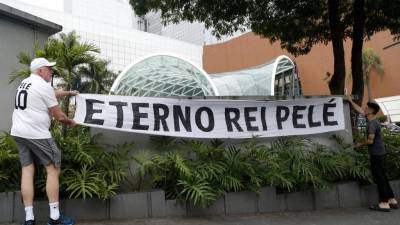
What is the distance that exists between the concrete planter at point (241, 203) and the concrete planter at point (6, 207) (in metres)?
2.68

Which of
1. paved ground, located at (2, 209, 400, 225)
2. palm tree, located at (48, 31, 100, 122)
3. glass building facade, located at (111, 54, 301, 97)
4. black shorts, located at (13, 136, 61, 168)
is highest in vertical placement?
glass building facade, located at (111, 54, 301, 97)

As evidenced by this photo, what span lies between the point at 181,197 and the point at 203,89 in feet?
47.3

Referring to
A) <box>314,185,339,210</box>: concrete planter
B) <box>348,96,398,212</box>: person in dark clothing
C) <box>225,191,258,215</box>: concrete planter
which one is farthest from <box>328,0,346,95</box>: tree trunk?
<box>225,191,258,215</box>: concrete planter

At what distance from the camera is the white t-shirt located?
4.30 metres

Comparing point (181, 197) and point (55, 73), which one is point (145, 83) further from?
point (181, 197)

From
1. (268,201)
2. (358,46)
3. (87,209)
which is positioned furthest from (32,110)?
(358,46)

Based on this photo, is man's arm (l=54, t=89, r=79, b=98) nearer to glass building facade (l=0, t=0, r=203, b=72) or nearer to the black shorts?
the black shorts

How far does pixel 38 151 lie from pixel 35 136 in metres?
0.18

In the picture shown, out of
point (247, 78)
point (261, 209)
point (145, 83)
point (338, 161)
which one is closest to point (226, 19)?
point (338, 161)

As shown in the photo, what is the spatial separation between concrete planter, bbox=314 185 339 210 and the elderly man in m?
3.68

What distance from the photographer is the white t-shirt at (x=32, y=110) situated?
4.30 meters

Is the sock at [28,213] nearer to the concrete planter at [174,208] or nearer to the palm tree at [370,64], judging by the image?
the concrete planter at [174,208]

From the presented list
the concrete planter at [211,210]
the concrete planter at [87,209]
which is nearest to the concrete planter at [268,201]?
the concrete planter at [211,210]

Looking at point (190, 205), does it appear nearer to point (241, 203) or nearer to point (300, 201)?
point (241, 203)
